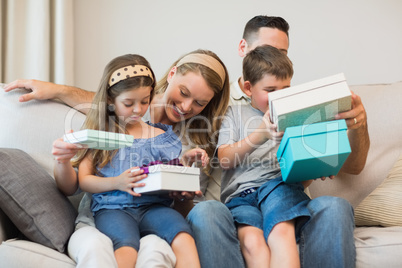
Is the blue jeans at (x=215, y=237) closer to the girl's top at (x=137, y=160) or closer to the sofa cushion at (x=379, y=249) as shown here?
the girl's top at (x=137, y=160)

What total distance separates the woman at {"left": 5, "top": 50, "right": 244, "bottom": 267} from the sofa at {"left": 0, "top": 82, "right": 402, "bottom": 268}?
0.05m

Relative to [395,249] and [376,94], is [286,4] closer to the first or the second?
[376,94]

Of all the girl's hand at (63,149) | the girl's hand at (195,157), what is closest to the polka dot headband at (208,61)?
the girl's hand at (195,157)

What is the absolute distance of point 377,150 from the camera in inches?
79.2

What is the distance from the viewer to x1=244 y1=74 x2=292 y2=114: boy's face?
1.78 m

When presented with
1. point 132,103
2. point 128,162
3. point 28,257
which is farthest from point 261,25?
point 28,257

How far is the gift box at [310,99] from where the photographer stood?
4.81 feet

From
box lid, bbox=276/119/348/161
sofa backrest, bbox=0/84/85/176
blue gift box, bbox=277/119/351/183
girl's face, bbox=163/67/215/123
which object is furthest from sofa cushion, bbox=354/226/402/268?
sofa backrest, bbox=0/84/85/176

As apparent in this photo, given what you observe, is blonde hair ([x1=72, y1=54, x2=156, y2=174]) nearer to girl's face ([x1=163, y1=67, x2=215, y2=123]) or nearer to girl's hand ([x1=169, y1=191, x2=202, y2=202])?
girl's face ([x1=163, y1=67, x2=215, y2=123])

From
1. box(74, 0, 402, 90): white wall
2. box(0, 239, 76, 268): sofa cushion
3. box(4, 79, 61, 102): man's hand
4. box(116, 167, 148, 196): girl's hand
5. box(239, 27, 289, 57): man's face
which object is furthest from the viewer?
box(74, 0, 402, 90): white wall

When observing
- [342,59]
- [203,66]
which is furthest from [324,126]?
[342,59]

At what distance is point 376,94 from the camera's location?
209cm

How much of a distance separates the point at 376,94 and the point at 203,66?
77 cm

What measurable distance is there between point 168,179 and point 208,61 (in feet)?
2.06
